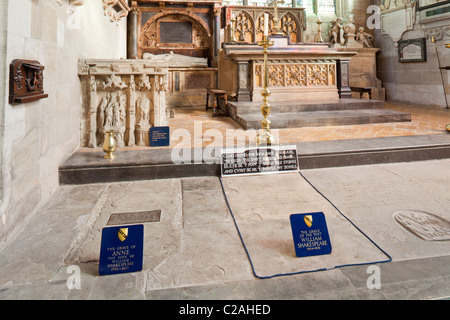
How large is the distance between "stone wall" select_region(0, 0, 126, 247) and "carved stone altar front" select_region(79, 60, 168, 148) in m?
0.16

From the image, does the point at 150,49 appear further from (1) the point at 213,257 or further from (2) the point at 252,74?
(1) the point at 213,257

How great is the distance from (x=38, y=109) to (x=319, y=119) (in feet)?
14.8

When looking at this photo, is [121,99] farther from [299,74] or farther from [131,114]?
[299,74]

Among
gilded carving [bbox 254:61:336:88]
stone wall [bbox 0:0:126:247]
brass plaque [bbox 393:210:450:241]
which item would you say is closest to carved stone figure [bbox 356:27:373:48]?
gilded carving [bbox 254:61:336:88]

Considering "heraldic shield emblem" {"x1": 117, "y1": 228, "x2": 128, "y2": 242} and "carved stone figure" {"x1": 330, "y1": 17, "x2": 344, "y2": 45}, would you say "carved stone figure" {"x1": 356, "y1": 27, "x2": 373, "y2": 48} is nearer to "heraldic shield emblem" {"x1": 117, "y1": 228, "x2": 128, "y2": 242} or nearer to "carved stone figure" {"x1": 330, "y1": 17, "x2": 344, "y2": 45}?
"carved stone figure" {"x1": 330, "y1": 17, "x2": 344, "y2": 45}

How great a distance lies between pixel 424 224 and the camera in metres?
2.22

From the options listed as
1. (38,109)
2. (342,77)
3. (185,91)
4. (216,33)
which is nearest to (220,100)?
(185,91)

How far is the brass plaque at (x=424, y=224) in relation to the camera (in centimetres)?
205

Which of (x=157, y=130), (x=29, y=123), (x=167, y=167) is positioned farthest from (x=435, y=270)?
(x=157, y=130)

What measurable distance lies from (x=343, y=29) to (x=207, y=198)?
10727mm

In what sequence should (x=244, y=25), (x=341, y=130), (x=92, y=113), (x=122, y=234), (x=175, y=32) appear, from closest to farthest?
1. (x=122, y=234)
2. (x=92, y=113)
3. (x=341, y=130)
4. (x=175, y=32)
5. (x=244, y=25)

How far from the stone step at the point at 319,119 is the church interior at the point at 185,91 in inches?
0.8
